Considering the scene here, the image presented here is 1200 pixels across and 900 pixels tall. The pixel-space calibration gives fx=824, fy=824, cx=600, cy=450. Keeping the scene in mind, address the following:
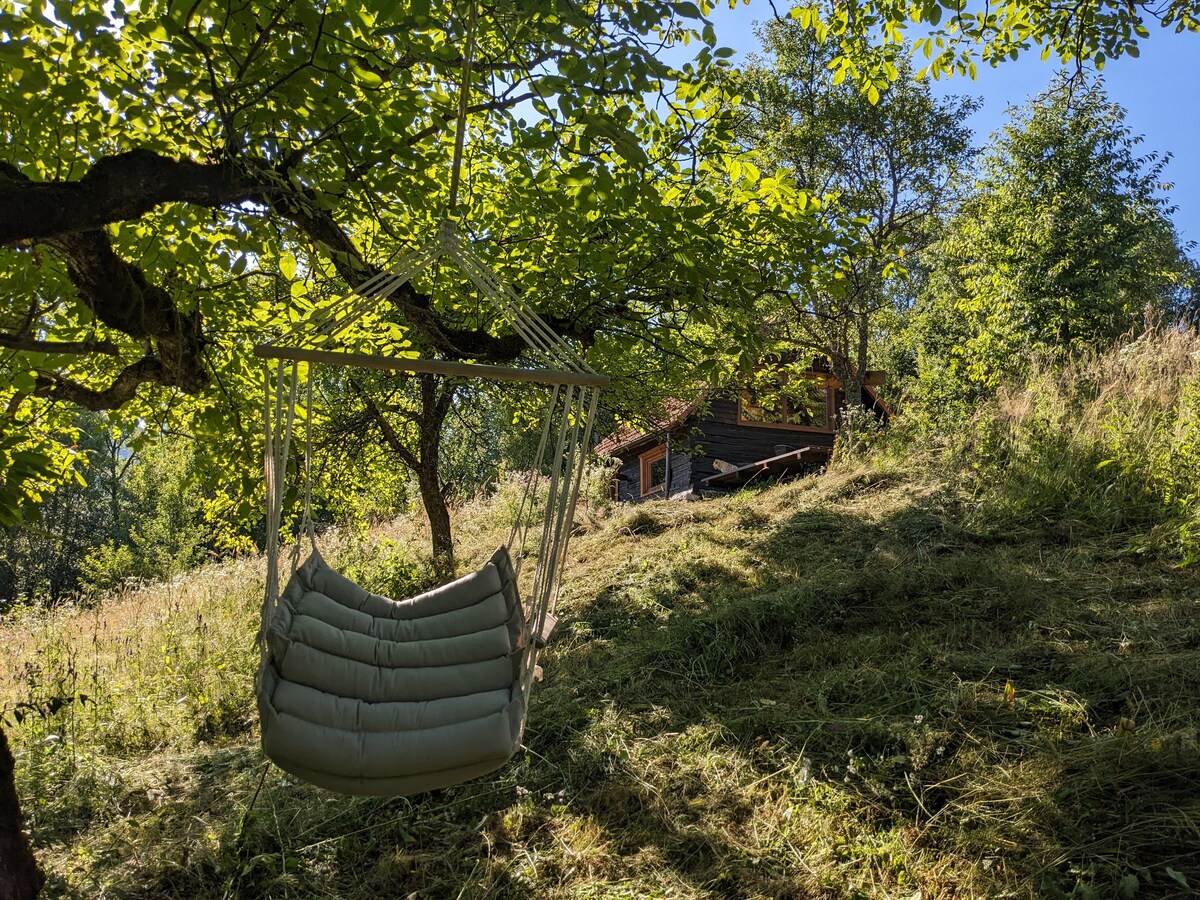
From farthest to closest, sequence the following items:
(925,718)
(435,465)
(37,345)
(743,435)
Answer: (743,435)
(435,465)
(925,718)
(37,345)

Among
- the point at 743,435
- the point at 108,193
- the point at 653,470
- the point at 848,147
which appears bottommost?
the point at 653,470

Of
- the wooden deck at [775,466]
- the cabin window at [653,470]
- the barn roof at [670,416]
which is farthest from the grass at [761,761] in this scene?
the cabin window at [653,470]

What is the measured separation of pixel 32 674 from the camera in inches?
145

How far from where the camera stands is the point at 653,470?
588 inches

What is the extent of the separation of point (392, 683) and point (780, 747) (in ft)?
4.72

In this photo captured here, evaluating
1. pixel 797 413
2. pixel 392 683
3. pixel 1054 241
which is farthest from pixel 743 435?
pixel 392 683

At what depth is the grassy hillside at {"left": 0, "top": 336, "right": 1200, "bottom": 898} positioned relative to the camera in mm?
2355

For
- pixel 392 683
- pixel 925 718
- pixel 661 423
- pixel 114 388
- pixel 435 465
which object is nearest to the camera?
pixel 392 683

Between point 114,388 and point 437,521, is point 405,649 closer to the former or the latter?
point 114,388

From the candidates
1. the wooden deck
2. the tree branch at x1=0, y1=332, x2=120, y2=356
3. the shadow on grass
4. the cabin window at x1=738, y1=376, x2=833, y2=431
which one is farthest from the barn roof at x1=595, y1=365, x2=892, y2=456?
the tree branch at x1=0, y1=332, x2=120, y2=356

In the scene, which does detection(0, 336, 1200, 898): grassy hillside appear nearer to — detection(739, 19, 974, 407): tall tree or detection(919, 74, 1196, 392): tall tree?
detection(919, 74, 1196, 392): tall tree

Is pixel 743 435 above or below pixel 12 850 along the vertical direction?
above

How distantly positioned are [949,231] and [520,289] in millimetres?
8693

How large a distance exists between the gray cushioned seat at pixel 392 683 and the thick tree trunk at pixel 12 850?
2.46ft
